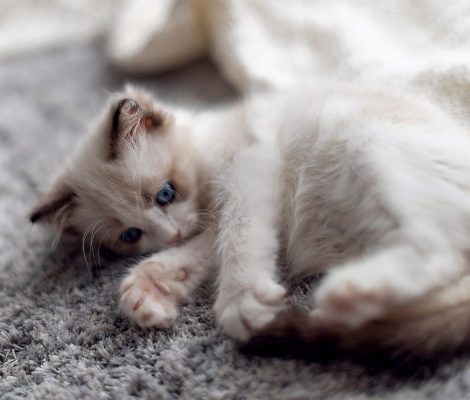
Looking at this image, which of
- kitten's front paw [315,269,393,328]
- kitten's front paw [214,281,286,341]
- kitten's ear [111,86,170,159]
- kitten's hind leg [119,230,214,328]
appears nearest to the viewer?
kitten's front paw [315,269,393,328]

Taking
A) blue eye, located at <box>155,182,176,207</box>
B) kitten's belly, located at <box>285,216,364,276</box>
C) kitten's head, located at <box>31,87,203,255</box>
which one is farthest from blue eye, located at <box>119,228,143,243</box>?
kitten's belly, located at <box>285,216,364,276</box>

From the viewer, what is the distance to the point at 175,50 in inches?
80.0

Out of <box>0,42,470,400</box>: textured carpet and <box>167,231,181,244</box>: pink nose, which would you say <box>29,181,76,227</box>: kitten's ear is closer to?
<box>0,42,470,400</box>: textured carpet

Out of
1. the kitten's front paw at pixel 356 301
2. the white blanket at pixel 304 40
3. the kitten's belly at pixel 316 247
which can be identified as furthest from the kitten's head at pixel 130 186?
the kitten's front paw at pixel 356 301

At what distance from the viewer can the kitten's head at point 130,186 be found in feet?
4.25

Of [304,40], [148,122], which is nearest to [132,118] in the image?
[148,122]

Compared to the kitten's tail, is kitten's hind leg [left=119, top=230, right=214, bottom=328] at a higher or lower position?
higher

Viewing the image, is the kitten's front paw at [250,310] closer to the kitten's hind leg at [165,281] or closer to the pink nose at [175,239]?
the kitten's hind leg at [165,281]

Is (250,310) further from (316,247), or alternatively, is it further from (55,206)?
(55,206)

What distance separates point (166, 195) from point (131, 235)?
15cm

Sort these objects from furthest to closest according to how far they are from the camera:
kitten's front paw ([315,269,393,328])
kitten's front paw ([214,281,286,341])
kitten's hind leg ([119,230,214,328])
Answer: kitten's hind leg ([119,230,214,328]) → kitten's front paw ([214,281,286,341]) → kitten's front paw ([315,269,393,328])

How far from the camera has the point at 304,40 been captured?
1757mm

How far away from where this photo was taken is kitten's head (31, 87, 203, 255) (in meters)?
1.30

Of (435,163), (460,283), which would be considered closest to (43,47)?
(435,163)
